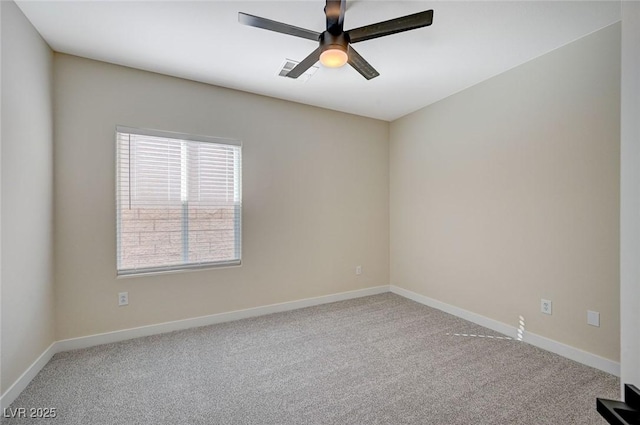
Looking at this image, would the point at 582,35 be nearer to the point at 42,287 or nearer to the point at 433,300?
the point at 433,300

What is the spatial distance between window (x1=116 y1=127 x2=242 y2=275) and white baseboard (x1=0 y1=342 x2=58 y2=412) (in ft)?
2.55

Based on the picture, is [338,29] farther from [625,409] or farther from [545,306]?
[545,306]

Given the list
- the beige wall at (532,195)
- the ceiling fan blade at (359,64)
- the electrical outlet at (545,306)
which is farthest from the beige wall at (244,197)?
the electrical outlet at (545,306)

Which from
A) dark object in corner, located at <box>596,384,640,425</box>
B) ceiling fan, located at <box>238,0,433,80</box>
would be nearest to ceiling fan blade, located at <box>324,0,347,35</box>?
ceiling fan, located at <box>238,0,433,80</box>

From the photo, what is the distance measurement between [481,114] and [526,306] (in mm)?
2002

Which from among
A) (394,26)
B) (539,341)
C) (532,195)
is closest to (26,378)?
(394,26)

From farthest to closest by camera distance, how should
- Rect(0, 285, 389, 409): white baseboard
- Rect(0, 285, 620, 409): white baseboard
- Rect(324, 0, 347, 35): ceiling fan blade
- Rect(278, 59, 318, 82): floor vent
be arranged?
Rect(278, 59, 318, 82): floor vent < Rect(0, 285, 620, 409): white baseboard < Rect(0, 285, 389, 409): white baseboard < Rect(324, 0, 347, 35): ceiling fan blade

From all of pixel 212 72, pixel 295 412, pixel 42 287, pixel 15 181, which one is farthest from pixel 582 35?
pixel 42 287

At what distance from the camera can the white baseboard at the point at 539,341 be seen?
7.23 ft

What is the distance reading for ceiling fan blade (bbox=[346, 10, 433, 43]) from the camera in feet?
5.55

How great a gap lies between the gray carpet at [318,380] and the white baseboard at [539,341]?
0.07 meters

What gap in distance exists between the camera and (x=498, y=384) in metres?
2.04

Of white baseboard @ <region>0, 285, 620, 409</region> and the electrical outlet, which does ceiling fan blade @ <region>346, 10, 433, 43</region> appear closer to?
the electrical outlet

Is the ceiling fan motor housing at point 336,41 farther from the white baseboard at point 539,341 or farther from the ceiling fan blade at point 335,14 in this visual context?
the white baseboard at point 539,341
